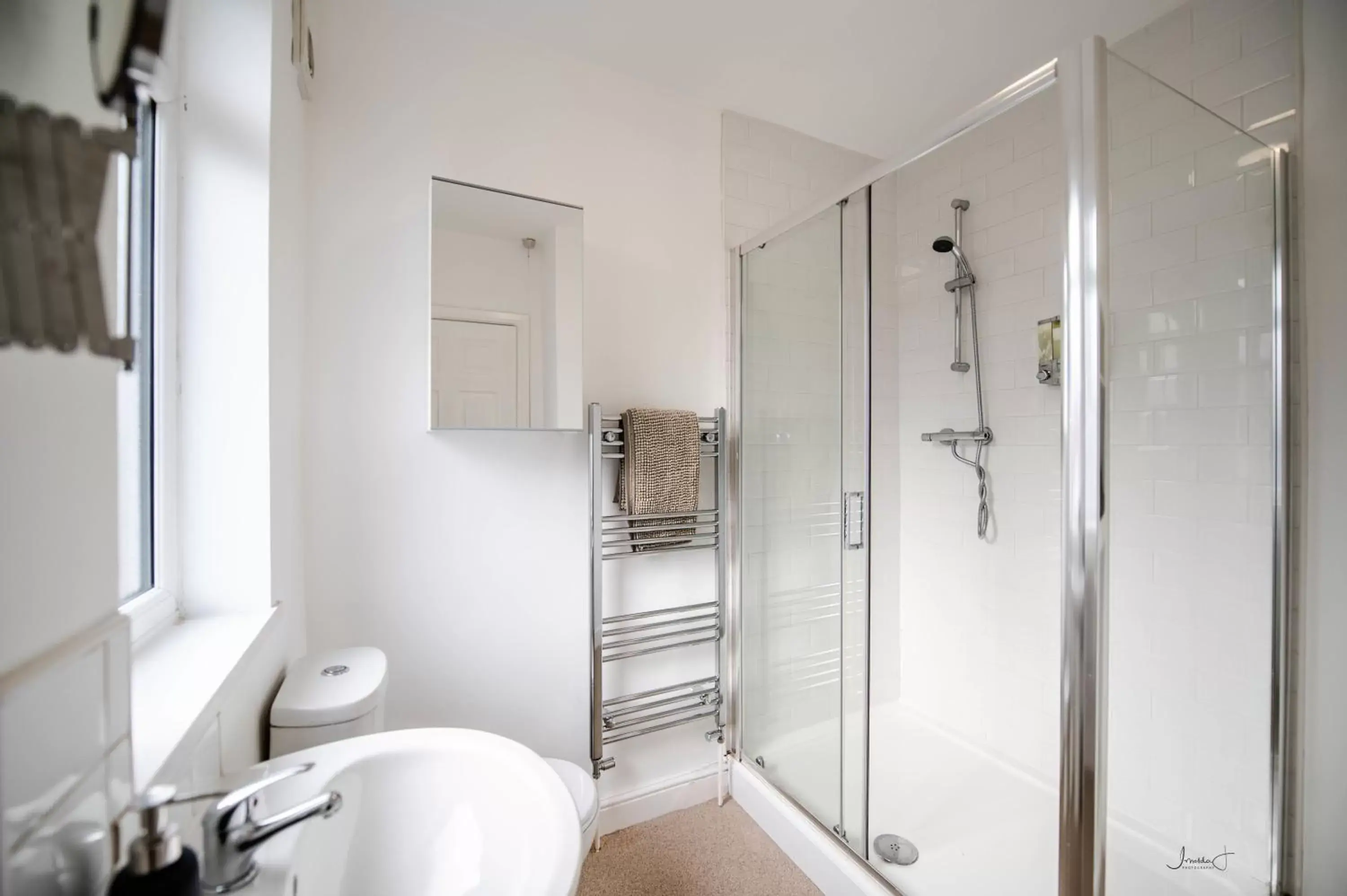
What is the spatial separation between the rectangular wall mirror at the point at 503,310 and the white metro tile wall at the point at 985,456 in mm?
1112

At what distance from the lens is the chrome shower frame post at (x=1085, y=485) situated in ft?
3.22

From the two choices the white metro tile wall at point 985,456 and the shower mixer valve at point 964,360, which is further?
the shower mixer valve at point 964,360

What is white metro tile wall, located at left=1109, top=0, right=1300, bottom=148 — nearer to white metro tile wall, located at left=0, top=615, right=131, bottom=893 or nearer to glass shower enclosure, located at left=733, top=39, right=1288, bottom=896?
glass shower enclosure, located at left=733, top=39, right=1288, bottom=896

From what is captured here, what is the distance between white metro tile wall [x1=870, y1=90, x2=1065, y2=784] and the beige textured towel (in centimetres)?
64

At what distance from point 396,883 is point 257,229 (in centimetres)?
116

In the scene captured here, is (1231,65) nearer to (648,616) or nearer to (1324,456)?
(1324,456)

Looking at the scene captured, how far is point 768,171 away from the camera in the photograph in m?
2.16

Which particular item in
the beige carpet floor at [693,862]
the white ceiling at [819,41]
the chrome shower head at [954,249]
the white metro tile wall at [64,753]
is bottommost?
the beige carpet floor at [693,862]

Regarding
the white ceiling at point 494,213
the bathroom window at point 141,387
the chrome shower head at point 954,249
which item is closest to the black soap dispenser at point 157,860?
the bathroom window at point 141,387

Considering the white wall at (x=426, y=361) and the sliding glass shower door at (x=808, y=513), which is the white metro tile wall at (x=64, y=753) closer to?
the white wall at (x=426, y=361)

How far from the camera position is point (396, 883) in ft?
2.54

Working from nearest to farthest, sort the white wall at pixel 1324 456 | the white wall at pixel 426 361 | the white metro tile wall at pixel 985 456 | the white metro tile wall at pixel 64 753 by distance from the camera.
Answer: the white metro tile wall at pixel 64 753
the white wall at pixel 1324 456
the white wall at pixel 426 361
the white metro tile wall at pixel 985 456

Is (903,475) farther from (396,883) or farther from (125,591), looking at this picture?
(125,591)

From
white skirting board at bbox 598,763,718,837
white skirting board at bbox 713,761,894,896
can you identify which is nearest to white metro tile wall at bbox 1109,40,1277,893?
white skirting board at bbox 713,761,894,896
